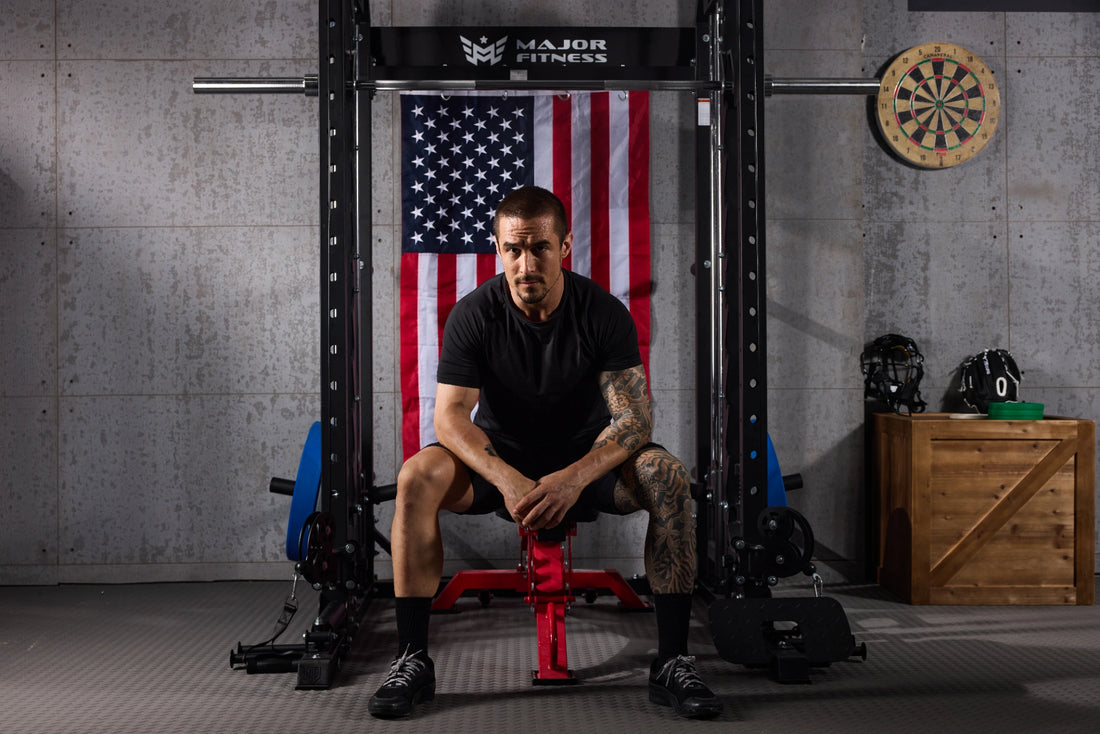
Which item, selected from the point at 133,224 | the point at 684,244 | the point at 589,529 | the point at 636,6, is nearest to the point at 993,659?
the point at 589,529

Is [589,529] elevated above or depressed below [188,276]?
below

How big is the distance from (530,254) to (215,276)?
1.80m

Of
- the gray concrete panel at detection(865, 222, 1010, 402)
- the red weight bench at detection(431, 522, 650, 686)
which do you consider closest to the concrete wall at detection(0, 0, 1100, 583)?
the gray concrete panel at detection(865, 222, 1010, 402)

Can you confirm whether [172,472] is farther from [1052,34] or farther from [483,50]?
[1052,34]

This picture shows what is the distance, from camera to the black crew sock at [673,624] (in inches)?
86.5

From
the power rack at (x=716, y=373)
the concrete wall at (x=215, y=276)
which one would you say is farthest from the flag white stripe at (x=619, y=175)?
the power rack at (x=716, y=373)

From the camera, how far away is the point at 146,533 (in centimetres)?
351

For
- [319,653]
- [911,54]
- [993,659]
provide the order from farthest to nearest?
[911,54] → [993,659] → [319,653]

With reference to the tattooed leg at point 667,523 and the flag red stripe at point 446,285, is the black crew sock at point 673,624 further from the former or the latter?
the flag red stripe at point 446,285

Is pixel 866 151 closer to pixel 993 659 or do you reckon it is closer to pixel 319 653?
pixel 993 659

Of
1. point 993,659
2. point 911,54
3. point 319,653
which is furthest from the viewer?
point 911,54

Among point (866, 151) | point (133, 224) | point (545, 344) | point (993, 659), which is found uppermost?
point (866, 151)

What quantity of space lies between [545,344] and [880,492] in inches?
69.9

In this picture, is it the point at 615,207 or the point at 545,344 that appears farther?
the point at 615,207
